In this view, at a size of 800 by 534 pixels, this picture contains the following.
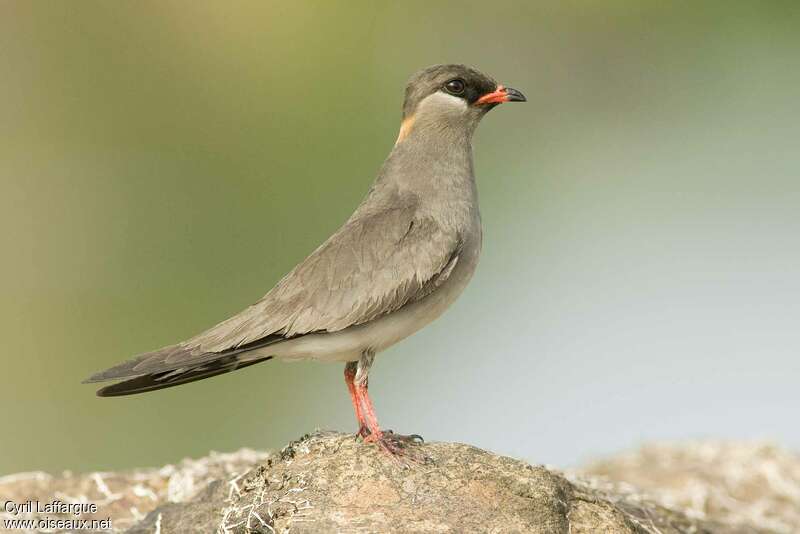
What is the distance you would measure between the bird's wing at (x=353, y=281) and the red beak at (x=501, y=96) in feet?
3.15

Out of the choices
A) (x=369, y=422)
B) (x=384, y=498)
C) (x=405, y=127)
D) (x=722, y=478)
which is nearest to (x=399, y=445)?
(x=369, y=422)

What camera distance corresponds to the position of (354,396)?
18.4ft

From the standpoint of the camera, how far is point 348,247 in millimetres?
5816

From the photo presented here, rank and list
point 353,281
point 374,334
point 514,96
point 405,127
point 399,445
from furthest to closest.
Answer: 1. point 405,127
2. point 514,96
3. point 353,281
4. point 374,334
5. point 399,445

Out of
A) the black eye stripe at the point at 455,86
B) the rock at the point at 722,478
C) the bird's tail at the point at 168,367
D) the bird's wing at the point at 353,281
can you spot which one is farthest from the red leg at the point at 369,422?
the rock at the point at 722,478

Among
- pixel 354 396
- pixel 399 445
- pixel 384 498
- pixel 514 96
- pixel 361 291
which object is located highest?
pixel 514 96

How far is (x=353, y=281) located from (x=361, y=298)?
0.44ft

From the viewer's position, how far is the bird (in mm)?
5547

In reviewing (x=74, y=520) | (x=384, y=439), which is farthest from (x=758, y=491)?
(x=74, y=520)

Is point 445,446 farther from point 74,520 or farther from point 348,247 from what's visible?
→ point 74,520

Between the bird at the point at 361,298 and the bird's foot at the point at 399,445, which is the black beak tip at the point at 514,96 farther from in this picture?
the bird's foot at the point at 399,445

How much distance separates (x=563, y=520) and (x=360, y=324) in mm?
1480

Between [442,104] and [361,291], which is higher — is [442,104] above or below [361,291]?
above

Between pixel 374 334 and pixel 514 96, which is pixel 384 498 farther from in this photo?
pixel 514 96
